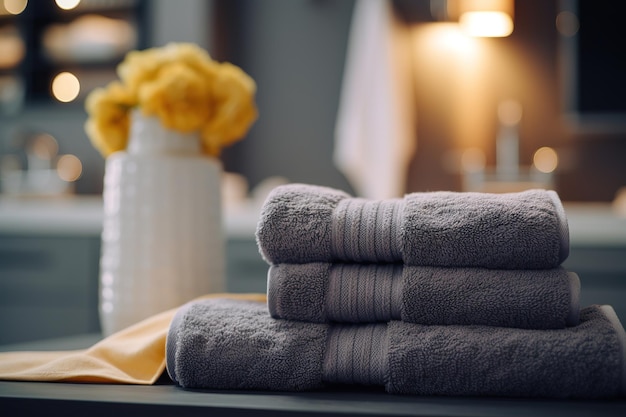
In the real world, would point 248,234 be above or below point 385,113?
below

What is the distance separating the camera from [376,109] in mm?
2561

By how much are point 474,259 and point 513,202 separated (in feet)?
0.22

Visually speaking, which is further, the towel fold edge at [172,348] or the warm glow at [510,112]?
the warm glow at [510,112]

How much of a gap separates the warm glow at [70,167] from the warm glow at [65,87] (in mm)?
261

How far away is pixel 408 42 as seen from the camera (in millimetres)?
2750

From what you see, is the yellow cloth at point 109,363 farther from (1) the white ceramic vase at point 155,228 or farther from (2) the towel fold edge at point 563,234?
(2) the towel fold edge at point 563,234

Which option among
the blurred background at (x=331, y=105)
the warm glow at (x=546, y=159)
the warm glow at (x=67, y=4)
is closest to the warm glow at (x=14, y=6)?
the blurred background at (x=331, y=105)

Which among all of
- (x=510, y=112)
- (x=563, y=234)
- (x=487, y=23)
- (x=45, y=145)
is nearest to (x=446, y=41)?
(x=487, y=23)

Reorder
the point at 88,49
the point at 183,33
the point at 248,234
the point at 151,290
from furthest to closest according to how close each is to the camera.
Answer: the point at 88,49 → the point at 183,33 → the point at 248,234 → the point at 151,290

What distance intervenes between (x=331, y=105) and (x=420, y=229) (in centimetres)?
222

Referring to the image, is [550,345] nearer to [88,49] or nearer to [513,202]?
[513,202]

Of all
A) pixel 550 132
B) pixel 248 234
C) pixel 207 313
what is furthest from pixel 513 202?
pixel 550 132

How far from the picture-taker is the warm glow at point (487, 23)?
2566 millimetres

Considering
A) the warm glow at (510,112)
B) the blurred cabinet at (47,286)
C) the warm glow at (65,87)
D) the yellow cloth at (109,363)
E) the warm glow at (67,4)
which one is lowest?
the blurred cabinet at (47,286)
